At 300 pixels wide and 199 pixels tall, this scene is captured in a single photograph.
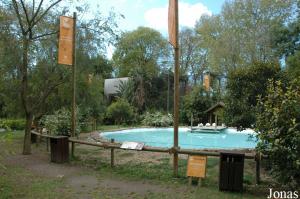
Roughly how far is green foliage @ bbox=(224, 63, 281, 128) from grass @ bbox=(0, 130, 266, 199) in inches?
53.0

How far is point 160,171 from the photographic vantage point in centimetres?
944

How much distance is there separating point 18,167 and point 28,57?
4239 mm

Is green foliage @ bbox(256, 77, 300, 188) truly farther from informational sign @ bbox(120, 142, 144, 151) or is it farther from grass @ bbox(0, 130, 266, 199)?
informational sign @ bbox(120, 142, 144, 151)

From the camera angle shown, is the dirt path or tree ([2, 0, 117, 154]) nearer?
the dirt path

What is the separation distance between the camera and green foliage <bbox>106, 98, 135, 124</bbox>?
32188 mm

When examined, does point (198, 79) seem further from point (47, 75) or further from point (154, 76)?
point (47, 75)

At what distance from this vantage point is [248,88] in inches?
404

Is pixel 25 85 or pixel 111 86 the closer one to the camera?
pixel 25 85

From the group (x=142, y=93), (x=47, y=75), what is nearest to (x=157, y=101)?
(x=142, y=93)

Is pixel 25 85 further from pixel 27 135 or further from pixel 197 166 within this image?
pixel 197 166

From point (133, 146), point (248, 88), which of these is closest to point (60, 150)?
point (133, 146)

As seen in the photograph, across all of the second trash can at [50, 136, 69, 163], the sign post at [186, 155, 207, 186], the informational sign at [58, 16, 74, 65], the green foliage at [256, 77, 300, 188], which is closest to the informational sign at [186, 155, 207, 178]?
the sign post at [186, 155, 207, 186]

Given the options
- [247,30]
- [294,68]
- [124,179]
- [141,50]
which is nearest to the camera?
[124,179]

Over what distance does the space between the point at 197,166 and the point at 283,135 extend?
225 centimetres
